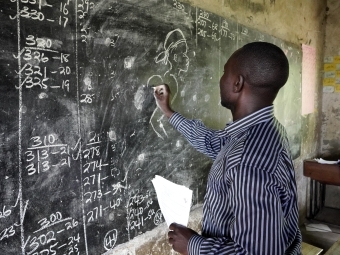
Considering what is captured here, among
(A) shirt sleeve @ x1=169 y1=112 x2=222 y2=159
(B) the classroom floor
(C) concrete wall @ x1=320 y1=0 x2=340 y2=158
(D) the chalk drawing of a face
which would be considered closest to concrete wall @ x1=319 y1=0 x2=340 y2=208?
(C) concrete wall @ x1=320 y1=0 x2=340 y2=158

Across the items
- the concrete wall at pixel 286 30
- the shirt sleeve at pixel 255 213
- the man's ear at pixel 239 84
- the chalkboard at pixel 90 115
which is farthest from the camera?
the concrete wall at pixel 286 30

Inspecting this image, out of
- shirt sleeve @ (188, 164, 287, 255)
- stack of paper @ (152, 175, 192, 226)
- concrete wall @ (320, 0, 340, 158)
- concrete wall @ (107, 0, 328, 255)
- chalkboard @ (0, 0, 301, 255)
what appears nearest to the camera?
shirt sleeve @ (188, 164, 287, 255)

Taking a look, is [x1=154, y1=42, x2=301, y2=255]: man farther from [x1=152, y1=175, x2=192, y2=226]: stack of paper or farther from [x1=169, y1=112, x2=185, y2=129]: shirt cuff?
[x1=169, y1=112, x2=185, y2=129]: shirt cuff

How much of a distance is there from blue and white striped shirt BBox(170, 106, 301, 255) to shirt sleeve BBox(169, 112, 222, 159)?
404 millimetres

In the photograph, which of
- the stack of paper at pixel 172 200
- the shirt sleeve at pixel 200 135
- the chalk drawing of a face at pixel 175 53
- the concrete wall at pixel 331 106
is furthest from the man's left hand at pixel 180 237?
the concrete wall at pixel 331 106

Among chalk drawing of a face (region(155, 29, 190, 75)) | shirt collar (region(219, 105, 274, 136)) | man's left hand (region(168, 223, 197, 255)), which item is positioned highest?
chalk drawing of a face (region(155, 29, 190, 75))

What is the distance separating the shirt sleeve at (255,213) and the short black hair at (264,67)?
15.0 inches

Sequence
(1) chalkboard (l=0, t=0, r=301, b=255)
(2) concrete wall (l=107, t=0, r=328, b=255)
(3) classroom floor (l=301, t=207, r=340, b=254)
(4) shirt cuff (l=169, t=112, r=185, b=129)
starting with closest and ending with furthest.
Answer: (1) chalkboard (l=0, t=0, r=301, b=255) < (4) shirt cuff (l=169, t=112, r=185, b=129) < (2) concrete wall (l=107, t=0, r=328, b=255) < (3) classroom floor (l=301, t=207, r=340, b=254)

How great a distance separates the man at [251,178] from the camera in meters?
0.96

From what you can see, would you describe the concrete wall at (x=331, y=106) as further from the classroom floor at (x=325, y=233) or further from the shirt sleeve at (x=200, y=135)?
the shirt sleeve at (x=200, y=135)

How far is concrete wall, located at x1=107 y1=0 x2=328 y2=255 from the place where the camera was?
186 centimetres

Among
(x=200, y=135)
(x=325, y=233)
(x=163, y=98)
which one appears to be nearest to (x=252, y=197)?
(x=200, y=135)

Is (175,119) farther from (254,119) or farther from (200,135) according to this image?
(254,119)

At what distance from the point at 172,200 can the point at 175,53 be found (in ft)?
2.94
